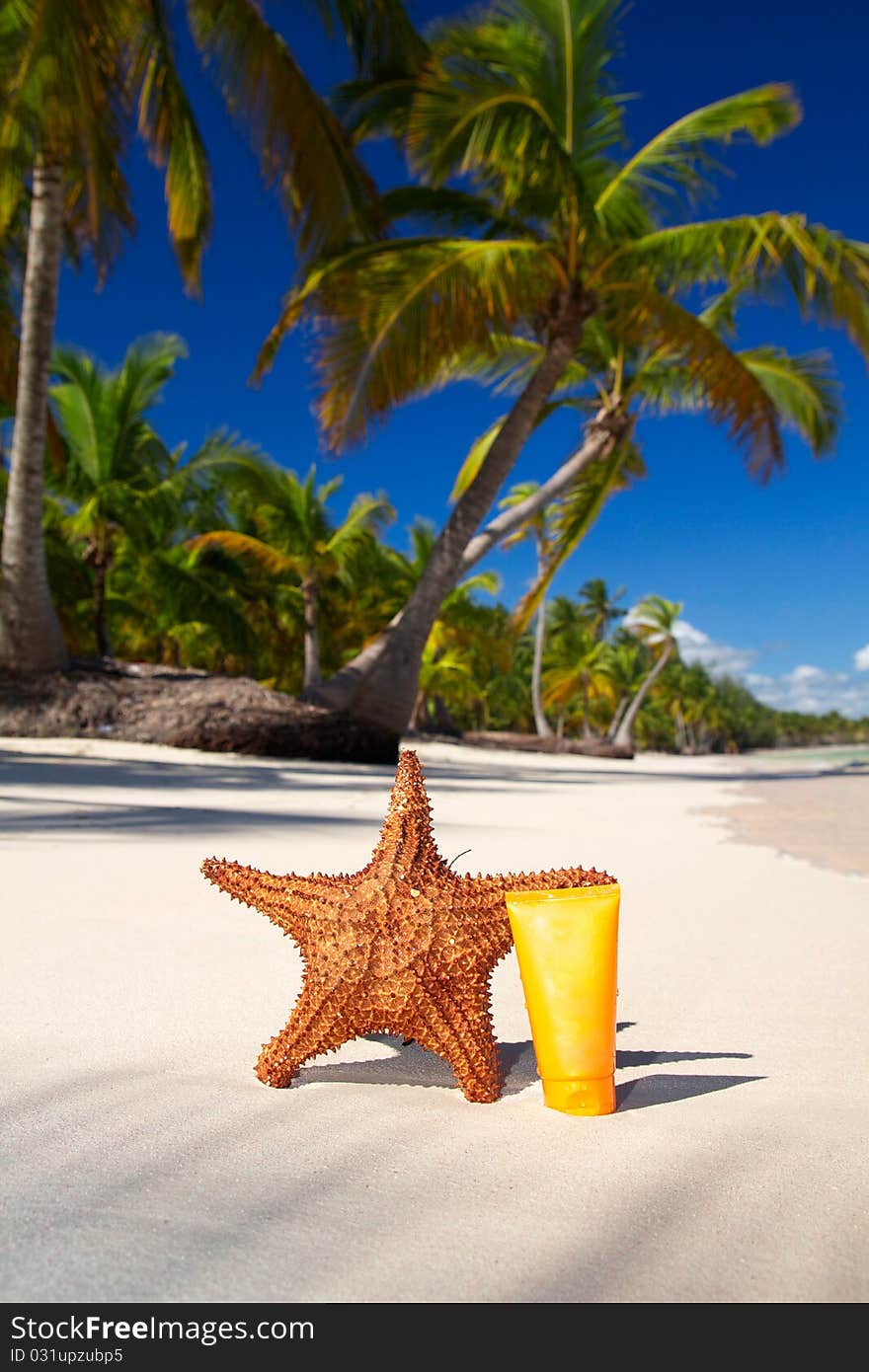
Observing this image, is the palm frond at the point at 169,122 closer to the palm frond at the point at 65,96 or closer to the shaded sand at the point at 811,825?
the palm frond at the point at 65,96

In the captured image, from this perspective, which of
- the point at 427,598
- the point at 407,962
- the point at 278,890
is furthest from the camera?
the point at 427,598

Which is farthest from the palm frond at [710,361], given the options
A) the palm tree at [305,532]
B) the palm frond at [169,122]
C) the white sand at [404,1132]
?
the palm tree at [305,532]

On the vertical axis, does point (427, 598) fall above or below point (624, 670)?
below

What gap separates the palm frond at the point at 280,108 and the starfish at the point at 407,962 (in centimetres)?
1159

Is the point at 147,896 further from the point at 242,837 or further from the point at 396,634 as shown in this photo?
the point at 396,634

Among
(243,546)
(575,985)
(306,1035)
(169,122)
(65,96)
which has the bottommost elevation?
(306,1035)

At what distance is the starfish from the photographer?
1437mm

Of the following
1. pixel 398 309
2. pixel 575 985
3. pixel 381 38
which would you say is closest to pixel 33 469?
pixel 398 309

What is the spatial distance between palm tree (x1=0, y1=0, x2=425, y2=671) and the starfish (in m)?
9.63

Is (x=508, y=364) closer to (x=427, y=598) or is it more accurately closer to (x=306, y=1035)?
(x=427, y=598)

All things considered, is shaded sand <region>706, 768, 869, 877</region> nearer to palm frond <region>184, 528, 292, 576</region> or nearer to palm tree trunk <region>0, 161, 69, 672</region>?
palm tree trunk <region>0, 161, 69, 672</region>

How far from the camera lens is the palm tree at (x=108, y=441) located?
18531 mm

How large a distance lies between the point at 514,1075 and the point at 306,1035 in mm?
411

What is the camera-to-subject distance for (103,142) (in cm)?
970
